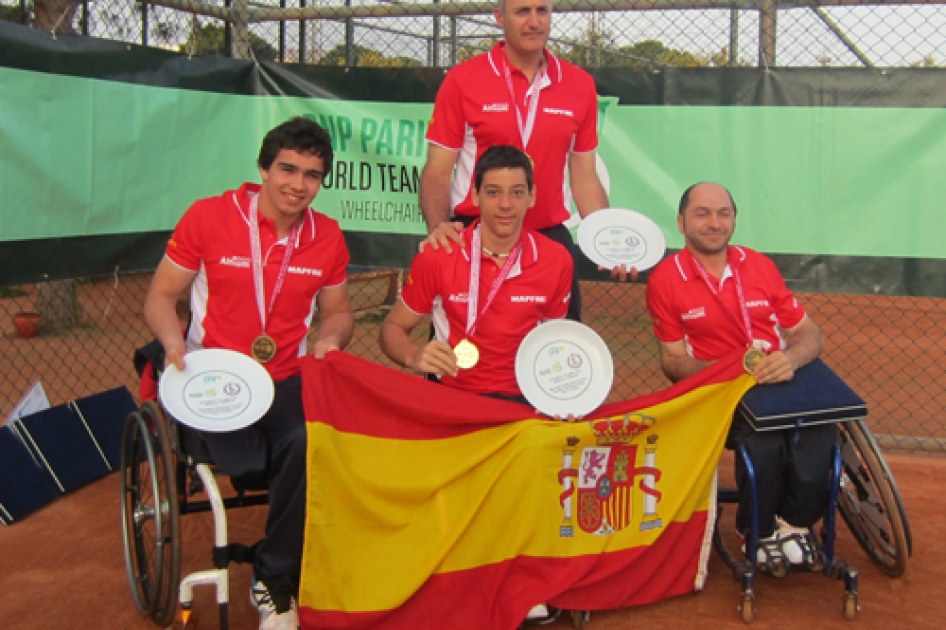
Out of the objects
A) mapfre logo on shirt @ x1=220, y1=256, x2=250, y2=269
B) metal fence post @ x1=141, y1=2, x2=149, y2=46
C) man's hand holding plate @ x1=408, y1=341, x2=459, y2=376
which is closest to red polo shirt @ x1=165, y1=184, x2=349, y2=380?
mapfre logo on shirt @ x1=220, y1=256, x2=250, y2=269

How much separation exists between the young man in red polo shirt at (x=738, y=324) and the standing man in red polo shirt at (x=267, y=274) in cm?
135

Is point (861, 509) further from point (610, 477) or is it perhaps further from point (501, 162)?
point (501, 162)

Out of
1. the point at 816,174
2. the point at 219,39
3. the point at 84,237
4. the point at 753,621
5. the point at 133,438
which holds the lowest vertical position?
the point at 753,621

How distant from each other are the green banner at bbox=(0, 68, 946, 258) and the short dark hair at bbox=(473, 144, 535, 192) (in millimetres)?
1811

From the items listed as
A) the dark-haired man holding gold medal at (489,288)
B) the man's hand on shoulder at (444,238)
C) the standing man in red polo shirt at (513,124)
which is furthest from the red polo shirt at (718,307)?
the man's hand on shoulder at (444,238)

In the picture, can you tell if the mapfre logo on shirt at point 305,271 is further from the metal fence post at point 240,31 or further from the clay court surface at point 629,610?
the metal fence post at point 240,31

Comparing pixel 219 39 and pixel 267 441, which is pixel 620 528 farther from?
pixel 219 39

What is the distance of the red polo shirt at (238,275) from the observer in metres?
3.61

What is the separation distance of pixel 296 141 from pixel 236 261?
51cm

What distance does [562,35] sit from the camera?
5855mm

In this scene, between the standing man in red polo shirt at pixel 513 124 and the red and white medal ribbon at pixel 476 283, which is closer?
the red and white medal ribbon at pixel 476 283

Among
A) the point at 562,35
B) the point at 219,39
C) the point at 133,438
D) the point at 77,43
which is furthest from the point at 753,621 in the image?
the point at 219,39

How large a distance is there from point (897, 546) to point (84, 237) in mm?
4107

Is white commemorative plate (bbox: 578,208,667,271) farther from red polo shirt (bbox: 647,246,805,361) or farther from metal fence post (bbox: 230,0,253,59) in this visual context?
metal fence post (bbox: 230,0,253,59)
